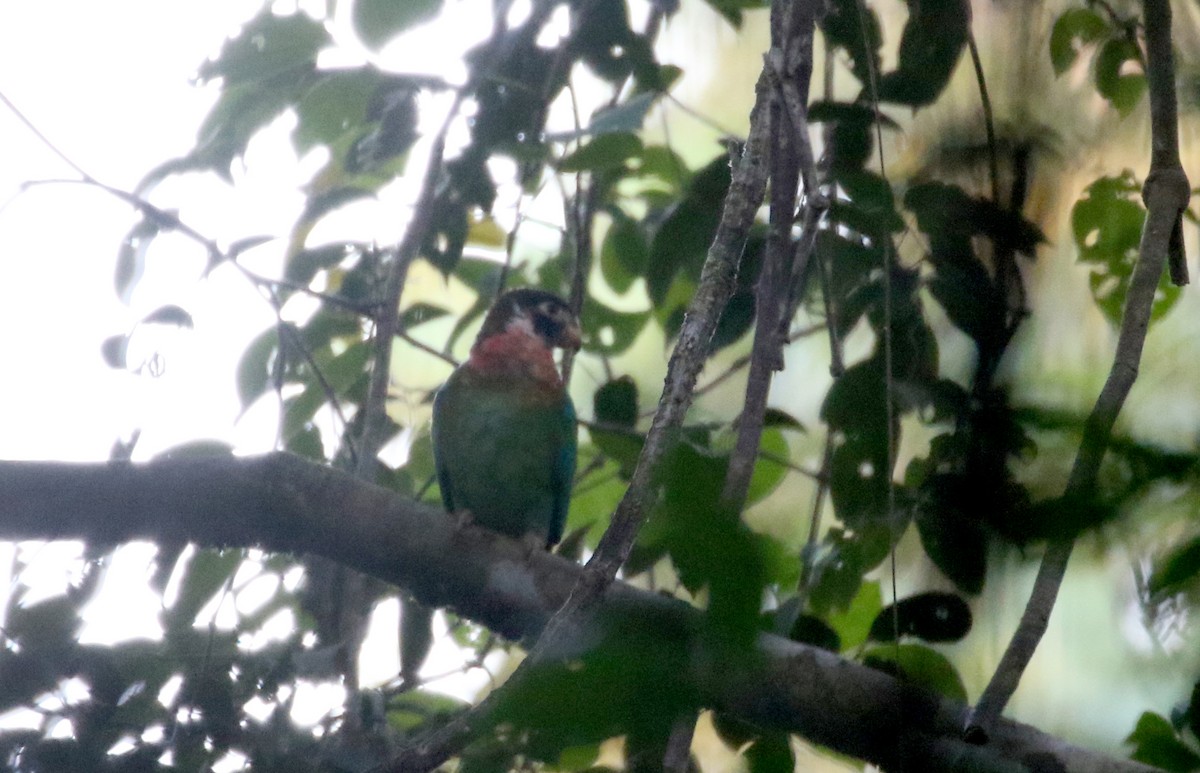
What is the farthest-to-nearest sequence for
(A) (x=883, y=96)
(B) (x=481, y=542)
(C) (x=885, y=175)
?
(B) (x=481, y=542)
(A) (x=883, y=96)
(C) (x=885, y=175)

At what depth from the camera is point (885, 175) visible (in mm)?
1737

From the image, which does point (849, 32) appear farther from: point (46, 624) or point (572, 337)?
point (46, 624)

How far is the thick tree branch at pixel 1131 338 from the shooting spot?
57cm

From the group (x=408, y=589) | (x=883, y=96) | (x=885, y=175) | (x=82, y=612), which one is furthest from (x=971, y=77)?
(x=408, y=589)

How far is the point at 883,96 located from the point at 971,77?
38.1 inches

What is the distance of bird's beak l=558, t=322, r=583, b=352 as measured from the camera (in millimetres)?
3533

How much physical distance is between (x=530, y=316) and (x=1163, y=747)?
141 inches

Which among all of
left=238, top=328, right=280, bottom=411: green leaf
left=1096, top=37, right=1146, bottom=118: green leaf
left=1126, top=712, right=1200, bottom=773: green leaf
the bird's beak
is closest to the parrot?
the bird's beak

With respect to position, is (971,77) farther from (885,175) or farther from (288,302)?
(288,302)

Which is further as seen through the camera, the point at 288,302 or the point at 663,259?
the point at 288,302

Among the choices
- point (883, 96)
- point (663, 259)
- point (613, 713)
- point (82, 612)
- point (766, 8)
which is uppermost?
point (766, 8)

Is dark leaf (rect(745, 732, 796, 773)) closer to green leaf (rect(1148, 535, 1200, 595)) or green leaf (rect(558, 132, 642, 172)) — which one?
green leaf (rect(1148, 535, 1200, 595))

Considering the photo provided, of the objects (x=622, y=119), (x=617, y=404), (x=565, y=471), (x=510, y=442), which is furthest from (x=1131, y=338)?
(x=510, y=442)

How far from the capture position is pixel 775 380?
303cm
